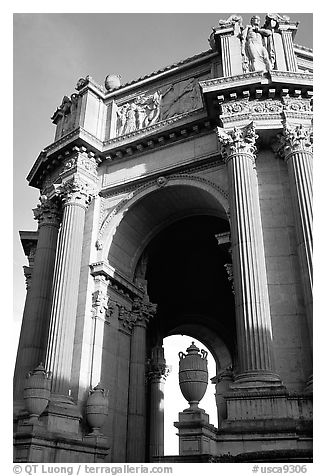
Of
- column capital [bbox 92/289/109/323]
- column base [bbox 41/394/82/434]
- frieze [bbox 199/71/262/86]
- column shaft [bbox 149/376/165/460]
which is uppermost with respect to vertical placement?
frieze [bbox 199/71/262/86]

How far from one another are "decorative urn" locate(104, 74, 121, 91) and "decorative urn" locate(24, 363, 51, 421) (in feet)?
53.9

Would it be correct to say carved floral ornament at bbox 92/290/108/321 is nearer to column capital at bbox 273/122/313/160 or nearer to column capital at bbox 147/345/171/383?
column capital at bbox 273/122/313/160

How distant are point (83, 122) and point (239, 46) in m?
8.39

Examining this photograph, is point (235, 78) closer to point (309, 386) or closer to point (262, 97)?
point (262, 97)

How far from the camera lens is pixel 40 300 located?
846 inches

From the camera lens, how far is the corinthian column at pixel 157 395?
2917cm

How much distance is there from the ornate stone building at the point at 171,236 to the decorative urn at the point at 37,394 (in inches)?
1.9

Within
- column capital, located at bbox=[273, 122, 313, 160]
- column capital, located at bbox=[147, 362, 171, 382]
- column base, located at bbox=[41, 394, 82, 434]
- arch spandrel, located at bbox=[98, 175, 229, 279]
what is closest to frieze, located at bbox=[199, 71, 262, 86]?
column capital, located at bbox=[273, 122, 313, 160]

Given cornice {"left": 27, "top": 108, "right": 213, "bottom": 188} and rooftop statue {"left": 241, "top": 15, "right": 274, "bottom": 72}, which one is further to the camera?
cornice {"left": 27, "top": 108, "right": 213, "bottom": 188}

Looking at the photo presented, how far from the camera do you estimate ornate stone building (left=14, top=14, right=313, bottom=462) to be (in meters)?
15.0

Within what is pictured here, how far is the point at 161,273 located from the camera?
31406 mm

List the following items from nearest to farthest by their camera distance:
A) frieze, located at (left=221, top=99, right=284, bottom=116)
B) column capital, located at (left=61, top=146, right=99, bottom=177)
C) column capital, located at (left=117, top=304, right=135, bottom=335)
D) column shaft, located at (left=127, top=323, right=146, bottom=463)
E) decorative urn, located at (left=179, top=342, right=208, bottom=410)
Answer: decorative urn, located at (left=179, top=342, right=208, bottom=410) < frieze, located at (left=221, top=99, right=284, bottom=116) < column shaft, located at (left=127, top=323, right=146, bottom=463) < column capital, located at (left=117, top=304, right=135, bottom=335) < column capital, located at (left=61, top=146, right=99, bottom=177)

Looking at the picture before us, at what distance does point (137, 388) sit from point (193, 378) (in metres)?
10.0

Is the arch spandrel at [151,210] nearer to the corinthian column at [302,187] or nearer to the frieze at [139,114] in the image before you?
the corinthian column at [302,187]
